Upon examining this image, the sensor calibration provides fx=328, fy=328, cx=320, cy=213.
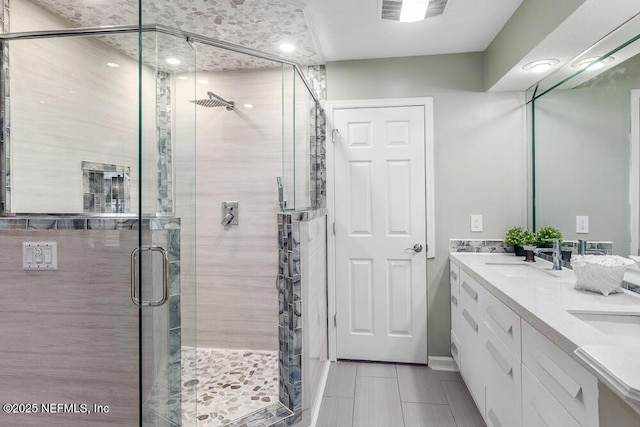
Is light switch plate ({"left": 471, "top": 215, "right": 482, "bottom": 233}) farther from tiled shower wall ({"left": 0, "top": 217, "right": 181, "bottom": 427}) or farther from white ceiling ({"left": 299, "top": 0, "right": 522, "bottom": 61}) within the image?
tiled shower wall ({"left": 0, "top": 217, "right": 181, "bottom": 427})

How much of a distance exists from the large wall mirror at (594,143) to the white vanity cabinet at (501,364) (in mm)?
665

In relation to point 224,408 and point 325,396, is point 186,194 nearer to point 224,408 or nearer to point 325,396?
point 224,408

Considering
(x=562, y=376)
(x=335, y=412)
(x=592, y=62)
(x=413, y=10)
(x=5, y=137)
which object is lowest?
(x=335, y=412)

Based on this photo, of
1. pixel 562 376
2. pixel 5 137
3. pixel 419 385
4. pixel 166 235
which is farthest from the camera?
pixel 419 385

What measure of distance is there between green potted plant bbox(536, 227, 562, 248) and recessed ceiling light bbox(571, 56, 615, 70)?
0.97 m

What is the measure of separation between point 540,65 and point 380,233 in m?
1.55

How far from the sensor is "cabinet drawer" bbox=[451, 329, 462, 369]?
2360 millimetres

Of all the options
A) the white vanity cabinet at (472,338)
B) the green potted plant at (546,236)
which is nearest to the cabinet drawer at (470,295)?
the white vanity cabinet at (472,338)

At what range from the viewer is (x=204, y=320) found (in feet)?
9.21

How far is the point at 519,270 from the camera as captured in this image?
207cm

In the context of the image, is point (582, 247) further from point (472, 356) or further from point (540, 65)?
point (540, 65)

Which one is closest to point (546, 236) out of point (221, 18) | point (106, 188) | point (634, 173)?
point (634, 173)

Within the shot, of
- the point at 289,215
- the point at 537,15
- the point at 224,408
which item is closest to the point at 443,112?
the point at 537,15

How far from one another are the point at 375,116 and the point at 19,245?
2373mm
